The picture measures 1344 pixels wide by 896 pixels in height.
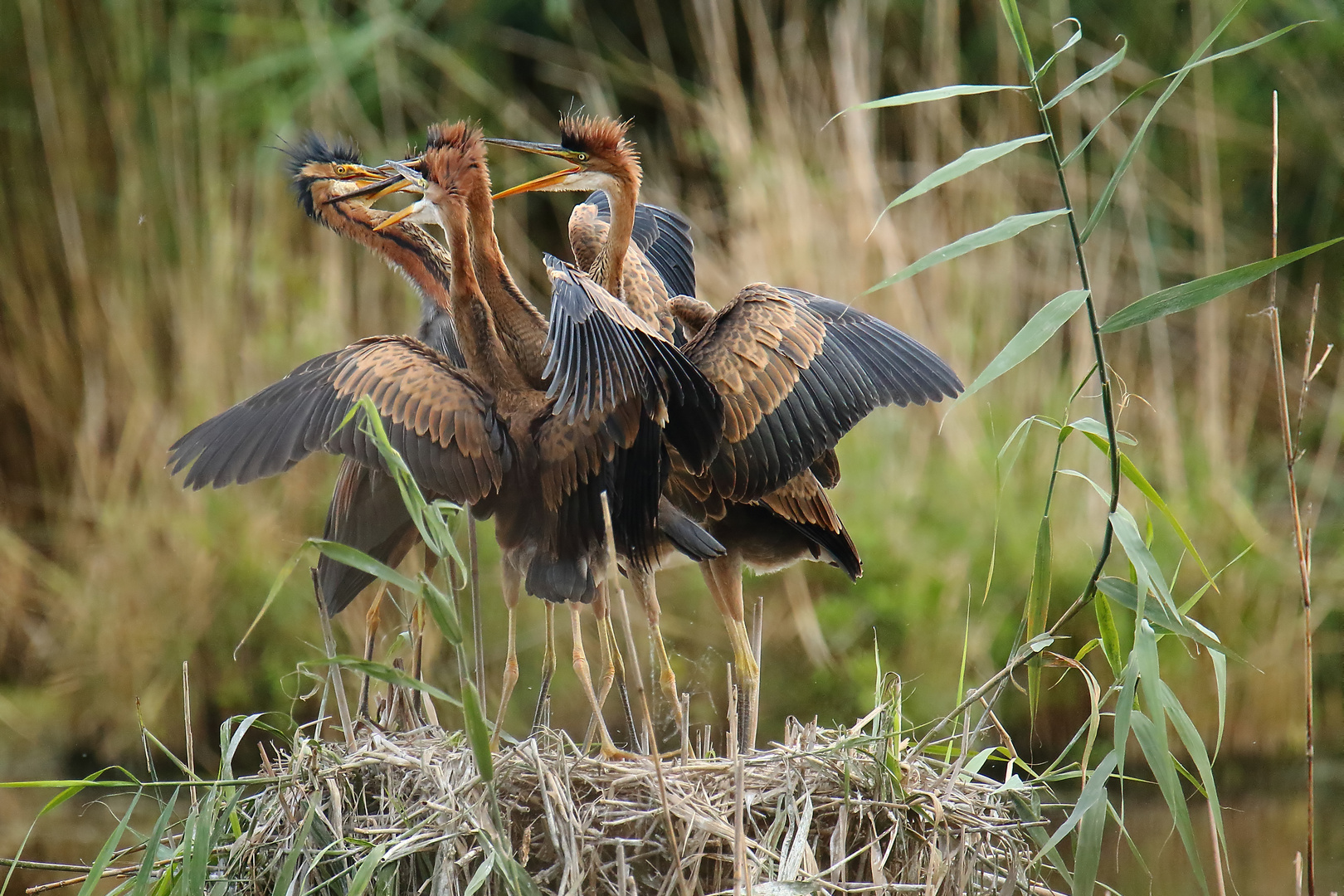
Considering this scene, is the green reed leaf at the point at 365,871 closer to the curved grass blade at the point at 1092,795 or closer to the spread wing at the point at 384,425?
the spread wing at the point at 384,425

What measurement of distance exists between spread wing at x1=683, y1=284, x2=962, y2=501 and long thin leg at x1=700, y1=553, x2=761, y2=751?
31 cm

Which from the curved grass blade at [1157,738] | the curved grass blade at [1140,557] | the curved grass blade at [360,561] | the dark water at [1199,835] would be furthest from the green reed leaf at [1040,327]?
the dark water at [1199,835]

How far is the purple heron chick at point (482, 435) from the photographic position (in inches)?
91.3

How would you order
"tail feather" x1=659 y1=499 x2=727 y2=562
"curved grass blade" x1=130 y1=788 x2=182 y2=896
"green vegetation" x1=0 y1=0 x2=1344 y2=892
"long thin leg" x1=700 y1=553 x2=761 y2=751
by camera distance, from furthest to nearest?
"green vegetation" x1=0 y1=0 x2=1344 y2=892 → "long thin leg" x1=700 y1=553 x2=761 y2=751 → "tail feather" x1=659 y1=499 x2=727 y2=562 → "curved grass blade" x1=130 y1=788 x2=182 y2=896

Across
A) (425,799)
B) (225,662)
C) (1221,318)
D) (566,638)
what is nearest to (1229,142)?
(1221,318)

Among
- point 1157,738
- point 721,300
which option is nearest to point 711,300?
point 721,300

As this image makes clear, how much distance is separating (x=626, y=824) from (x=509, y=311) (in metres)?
0.92

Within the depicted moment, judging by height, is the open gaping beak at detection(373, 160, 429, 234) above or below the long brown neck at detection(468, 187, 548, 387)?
above

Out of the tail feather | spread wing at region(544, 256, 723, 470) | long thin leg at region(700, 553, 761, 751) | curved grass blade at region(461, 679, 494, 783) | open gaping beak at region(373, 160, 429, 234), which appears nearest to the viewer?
curved grass blade at region(461, 679, 494, 783)

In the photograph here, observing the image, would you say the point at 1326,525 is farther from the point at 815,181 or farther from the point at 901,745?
the point at 901,745

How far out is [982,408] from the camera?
4.77 m

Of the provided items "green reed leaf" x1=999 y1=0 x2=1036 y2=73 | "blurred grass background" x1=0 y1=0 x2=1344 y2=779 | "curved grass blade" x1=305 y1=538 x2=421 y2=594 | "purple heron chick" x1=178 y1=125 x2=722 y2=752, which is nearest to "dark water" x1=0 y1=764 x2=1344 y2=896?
"blurred grass background" x1=0 y1=0 x2=1344 y2=779

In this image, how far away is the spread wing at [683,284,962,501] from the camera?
2.43 meters

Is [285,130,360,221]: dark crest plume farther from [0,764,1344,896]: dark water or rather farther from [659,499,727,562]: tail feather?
[0,764,1344,896]: dark water
